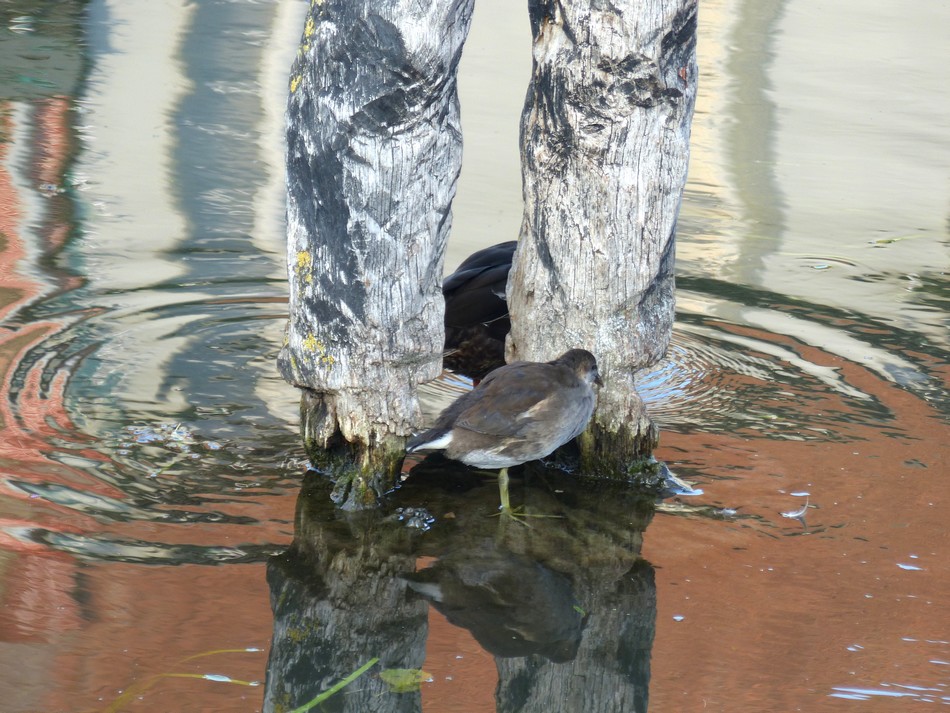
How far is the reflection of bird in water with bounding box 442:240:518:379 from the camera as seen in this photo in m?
5.15

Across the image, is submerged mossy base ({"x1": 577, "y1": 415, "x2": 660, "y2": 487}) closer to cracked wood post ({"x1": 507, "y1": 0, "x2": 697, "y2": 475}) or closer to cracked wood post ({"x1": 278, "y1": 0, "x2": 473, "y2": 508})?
cracked wood post ({"x1": 507, "y1": 0, "x2": 697, "y2": 475})

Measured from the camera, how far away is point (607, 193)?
4293 mm

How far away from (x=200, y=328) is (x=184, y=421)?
1005 millimetres

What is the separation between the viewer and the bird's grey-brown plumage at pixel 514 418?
418cm

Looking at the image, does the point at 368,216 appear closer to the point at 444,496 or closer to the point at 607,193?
the point at 607,193

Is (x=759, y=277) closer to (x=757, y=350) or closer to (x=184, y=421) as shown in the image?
(x=757, y=350)

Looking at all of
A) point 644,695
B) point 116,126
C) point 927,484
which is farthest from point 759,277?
point 116,126

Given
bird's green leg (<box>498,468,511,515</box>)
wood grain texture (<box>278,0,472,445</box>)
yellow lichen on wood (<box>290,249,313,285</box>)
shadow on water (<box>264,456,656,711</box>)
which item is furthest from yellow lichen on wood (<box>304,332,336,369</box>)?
bird's green leg (<box>498,468,511,515</box>)

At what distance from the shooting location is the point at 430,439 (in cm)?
416

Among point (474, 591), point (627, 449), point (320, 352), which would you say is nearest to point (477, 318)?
point (627, 449)

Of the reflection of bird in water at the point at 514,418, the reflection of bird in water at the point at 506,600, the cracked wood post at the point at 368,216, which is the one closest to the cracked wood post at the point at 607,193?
the reflection of bird in water at the point at 514,418

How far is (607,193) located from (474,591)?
55.9 inches

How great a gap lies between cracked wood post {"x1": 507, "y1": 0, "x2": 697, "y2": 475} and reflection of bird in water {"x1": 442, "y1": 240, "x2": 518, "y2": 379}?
0.47 meters

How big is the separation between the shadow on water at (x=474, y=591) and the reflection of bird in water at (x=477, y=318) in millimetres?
685
